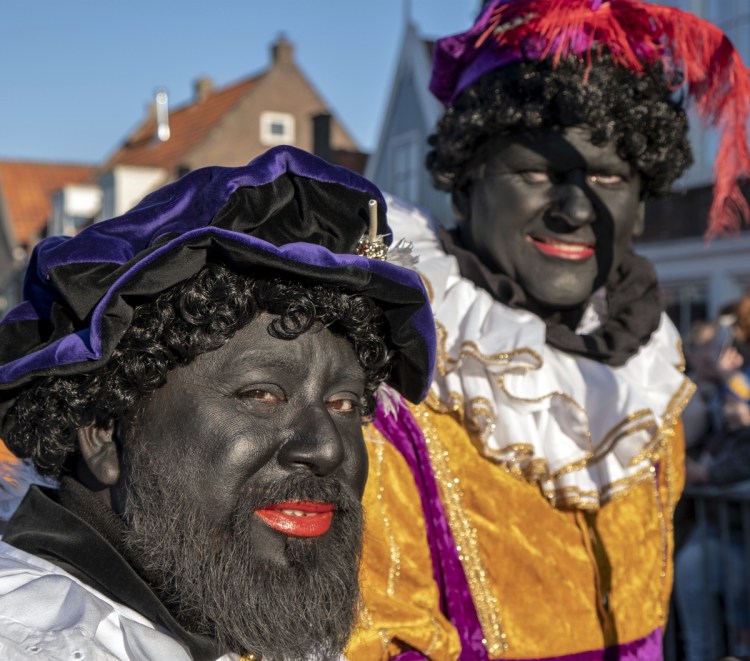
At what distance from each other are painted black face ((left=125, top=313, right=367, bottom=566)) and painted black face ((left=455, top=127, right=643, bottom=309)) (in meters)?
0.97

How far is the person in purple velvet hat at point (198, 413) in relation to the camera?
5.37 feet

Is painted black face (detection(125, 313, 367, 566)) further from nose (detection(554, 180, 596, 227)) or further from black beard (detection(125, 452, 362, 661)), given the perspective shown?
nose (detection(554, 180, 596, 227))

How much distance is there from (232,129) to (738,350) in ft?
62.7

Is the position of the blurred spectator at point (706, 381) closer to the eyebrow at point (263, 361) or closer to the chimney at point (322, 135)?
the chimney at point (322, 135)

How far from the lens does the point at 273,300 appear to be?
1725mm

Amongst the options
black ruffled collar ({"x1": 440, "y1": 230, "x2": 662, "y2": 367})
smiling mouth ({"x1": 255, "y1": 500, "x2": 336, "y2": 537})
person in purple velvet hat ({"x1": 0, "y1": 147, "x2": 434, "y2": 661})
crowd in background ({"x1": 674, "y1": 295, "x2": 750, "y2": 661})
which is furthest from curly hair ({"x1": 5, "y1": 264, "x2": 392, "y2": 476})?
crowd in background ({"x1": 674, "y1": 295, "x2": 750, "y2": 661})

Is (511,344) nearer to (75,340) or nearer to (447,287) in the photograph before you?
(447,287)

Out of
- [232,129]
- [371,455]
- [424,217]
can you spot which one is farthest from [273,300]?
[232,129]

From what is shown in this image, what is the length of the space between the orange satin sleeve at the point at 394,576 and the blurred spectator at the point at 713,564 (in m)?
2.14

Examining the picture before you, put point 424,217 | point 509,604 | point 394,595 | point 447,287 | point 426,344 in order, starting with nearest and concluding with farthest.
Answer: point 426,344, point 394,595, point 509,604, point 447,287, point 424,217

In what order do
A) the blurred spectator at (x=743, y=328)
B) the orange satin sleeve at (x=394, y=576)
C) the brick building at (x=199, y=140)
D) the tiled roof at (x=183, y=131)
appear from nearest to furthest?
1. the orange satin sleeve at (x=394, y=576)
2. the blurred spectator at (x=743, y=328)
3. the brick building at (x=199, y=140)
4. the tiled roof at (x=183, y=131)

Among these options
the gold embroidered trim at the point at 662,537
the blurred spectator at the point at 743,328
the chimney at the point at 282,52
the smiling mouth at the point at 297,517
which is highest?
the smiling mouth at the point at 297,517

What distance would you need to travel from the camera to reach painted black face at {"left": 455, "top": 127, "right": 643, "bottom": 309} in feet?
8.52

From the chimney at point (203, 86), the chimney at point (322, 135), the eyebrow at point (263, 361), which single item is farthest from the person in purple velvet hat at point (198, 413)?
the chimney at point (203, 86)
